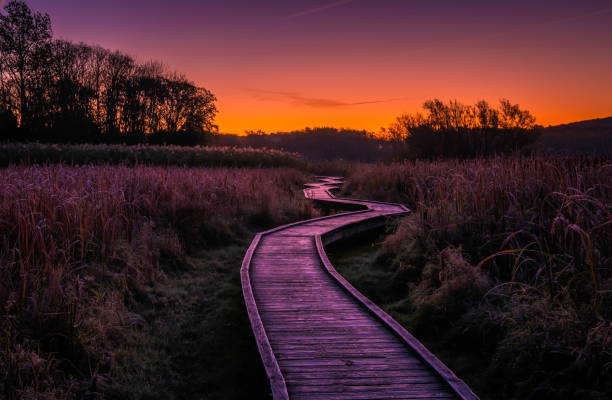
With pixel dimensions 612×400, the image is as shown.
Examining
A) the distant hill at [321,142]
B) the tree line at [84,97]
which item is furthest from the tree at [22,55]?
the distant hill at [321,142]

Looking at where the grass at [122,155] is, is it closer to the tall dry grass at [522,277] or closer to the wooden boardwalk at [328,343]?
the wooden boardwalk at [328,343]

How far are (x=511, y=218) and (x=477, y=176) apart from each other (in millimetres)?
1913

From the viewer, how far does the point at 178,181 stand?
998 centimetres

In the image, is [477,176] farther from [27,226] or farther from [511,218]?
[27,226]

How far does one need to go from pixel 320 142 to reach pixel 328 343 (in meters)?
90.4

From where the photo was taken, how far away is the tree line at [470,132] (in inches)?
908

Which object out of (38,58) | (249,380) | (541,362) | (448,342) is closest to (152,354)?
(249,380)

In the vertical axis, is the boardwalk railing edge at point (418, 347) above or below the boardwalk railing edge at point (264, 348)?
above

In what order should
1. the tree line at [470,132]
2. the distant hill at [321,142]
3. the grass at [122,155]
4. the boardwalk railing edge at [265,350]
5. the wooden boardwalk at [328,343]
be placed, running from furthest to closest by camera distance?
the distant hill at [321,142] < the tree line at [470,132] < the grass at [122,155] < the wooden boardwalk at [328,343] < the boardwalk railing edge at [265,350]

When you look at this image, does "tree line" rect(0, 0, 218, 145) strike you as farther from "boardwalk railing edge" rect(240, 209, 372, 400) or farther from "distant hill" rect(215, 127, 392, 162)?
"distant hill" rect(215, 127, 392, 162)

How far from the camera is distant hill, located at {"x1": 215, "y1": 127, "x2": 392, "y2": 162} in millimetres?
86375

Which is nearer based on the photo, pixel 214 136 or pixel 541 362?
pixel 541 362

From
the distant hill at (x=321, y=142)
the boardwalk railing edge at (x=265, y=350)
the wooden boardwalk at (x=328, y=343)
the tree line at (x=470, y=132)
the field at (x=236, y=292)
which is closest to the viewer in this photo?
the boardwalk railing edge at (x=265, y=350)

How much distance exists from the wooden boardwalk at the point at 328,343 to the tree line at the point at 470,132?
1911cm
